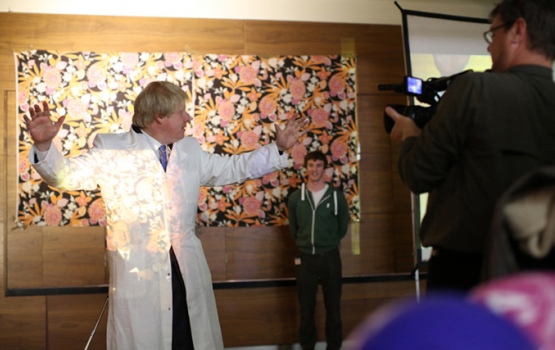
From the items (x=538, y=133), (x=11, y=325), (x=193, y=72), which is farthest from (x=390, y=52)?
(x=538, y=133)

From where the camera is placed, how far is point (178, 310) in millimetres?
2715

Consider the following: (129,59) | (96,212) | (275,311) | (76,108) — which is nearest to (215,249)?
(275,311)

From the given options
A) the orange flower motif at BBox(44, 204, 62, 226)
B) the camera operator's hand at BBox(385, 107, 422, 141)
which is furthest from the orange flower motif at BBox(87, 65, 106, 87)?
the camera operator's hand at BBox(385, 107, 422, 141)

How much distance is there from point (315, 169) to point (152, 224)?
2439 millimetres

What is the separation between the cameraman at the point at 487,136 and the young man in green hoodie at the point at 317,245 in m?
3.35

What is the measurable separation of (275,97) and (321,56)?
52 centimetres

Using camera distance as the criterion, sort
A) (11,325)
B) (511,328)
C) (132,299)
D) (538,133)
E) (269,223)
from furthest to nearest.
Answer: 1. (269,223)
2. (11,325)
3. (132,299)
4. (538,133)
5. (511,328)

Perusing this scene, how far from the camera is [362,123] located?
539 centimetres

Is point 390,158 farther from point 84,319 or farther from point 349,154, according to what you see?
point 84,319

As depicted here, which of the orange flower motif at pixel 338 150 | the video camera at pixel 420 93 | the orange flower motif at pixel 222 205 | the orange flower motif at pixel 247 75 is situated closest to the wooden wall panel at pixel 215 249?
the orange flower motif at pixel 222 205

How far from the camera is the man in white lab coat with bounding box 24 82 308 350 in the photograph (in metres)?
2.65

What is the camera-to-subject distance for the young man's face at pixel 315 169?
16.3ft

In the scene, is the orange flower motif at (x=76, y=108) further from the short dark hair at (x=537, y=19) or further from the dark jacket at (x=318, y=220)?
the short dark hair at (x=537, y=19)

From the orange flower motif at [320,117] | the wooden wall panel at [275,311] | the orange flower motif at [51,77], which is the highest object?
the orange flower motif at [51,77]
